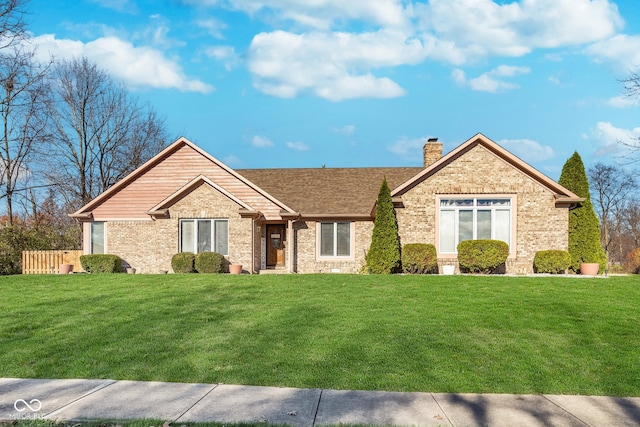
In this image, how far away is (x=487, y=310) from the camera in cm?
1034

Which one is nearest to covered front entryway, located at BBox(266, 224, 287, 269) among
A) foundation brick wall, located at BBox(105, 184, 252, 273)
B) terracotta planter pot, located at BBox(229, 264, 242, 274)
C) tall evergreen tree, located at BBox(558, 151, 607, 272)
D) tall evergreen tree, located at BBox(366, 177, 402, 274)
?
foundation brick wall, located at BBox(105, 184, 252, 273)

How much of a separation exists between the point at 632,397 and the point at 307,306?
21.8 feet

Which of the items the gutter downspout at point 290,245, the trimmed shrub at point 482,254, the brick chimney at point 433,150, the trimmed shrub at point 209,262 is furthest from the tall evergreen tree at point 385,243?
the trimmed shrub at point 209,262

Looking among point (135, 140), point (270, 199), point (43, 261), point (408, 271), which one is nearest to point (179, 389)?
point (408, 271)

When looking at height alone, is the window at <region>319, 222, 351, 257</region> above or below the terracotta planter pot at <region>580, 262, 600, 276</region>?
above

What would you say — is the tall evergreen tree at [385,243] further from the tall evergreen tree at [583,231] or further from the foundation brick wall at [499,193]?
the tall evergreen tree at [583,231]

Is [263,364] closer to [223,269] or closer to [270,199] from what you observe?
[223,269]

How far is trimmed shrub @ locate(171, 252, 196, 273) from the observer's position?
1942 cm

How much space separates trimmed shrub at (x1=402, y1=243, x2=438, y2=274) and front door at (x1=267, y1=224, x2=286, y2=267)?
7.45 m

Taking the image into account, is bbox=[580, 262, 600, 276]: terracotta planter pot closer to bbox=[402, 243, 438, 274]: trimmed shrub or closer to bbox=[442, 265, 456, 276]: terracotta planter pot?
bbox=[442, 265, 456, 276]: terracotta planter pot

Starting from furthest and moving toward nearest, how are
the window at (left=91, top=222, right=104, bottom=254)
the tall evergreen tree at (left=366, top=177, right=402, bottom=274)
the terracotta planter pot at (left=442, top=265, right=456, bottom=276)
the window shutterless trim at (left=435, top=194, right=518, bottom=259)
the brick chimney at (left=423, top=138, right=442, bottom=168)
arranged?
1. the brick chimney at (left=423, top=138, right=442, bottom=168)
2. the window at (left=91, top=222, right=104, bottom=254)
3. the window shutterless trim at (left=435, top=194, right=518, bottom=259)
4. the terracotta planter pot at (left=442, top=265, right=456, bottom=276)
5. the tall evergreen tree at (left=366, top=177, right=402, bottom=274)

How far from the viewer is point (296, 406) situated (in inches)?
206

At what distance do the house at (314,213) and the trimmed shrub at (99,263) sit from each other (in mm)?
864

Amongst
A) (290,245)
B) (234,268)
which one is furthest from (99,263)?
(290,245)
